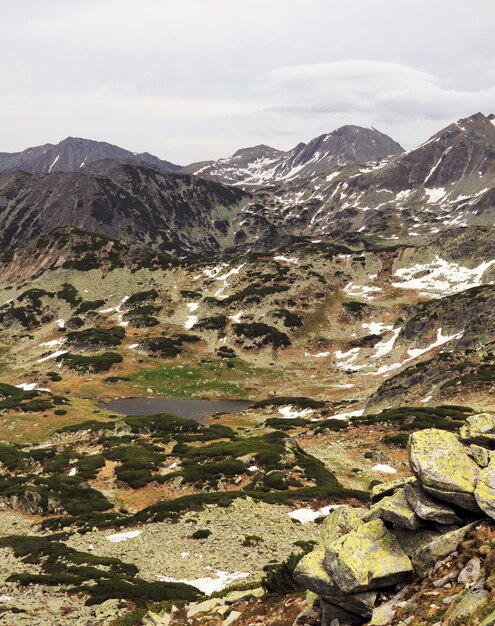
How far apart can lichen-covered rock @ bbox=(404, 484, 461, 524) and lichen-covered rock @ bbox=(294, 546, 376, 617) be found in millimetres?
2505

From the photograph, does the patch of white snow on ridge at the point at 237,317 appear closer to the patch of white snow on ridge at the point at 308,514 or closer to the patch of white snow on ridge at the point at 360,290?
the patch of white snow on ridge at the point at 360,290

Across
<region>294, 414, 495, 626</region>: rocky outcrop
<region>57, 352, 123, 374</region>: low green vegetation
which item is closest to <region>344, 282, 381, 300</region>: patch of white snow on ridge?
<region>57, 352, 123, 374</region>: low green vegetation

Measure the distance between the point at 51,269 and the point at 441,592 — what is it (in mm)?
174555

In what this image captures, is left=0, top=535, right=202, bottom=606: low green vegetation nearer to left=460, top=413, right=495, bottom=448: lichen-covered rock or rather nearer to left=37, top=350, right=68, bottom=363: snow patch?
left=460, top=413, right=495, bottom=448: lichen-covered rock

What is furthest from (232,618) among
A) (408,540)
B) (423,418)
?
(423,418)

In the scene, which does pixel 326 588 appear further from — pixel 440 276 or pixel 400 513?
pixel 440 276

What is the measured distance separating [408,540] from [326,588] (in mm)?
2700

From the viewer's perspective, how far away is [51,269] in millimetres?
166875

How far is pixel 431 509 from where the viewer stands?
12789mm

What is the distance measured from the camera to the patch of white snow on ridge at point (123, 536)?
32.0 metres

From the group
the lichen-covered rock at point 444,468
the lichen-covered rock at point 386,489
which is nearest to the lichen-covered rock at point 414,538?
the lichen-covered rock at point 444,468

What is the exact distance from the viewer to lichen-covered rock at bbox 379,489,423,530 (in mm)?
13016

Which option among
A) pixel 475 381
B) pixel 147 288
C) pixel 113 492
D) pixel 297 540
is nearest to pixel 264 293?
pixel 147 288

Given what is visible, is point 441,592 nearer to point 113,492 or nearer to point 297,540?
point 297,540
